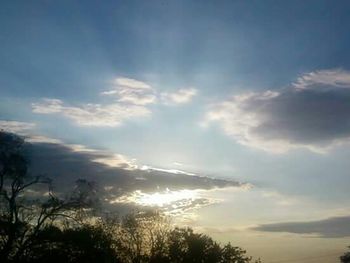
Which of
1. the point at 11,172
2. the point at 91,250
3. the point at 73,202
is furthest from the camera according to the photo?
the point at 91,250

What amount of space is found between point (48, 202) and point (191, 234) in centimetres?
3880

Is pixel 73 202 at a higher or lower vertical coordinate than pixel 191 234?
higher

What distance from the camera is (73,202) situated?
142ft

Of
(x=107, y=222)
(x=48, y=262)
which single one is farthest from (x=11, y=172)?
(x=107, y=222)

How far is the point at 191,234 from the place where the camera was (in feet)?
255

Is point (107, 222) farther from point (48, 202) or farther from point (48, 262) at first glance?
point (48, 202)

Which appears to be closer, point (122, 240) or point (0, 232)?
point (0, 232)

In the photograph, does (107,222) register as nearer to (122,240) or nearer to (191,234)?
(122,240)

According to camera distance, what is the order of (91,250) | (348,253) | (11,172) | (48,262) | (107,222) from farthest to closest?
1. (348,253)
2. (107,222)
3. (91,250)
4. (48,262)
5. (11,172)

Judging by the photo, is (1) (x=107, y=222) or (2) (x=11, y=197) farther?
(1) (x=107, y=222)

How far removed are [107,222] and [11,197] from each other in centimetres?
3219

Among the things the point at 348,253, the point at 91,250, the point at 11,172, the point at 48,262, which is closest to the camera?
the point at 11,172

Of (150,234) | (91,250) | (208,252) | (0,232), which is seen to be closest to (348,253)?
(208,252)

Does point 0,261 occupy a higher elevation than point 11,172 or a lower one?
lower
